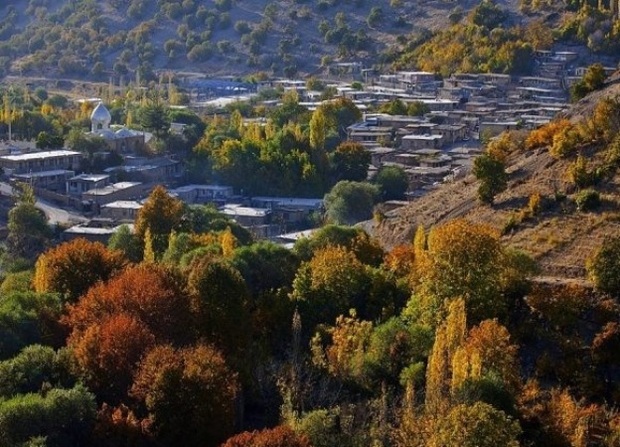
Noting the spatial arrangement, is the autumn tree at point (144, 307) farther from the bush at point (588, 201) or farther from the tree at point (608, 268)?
the bush at point (588, 201)

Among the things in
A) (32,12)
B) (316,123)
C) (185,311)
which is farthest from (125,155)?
(32,12)

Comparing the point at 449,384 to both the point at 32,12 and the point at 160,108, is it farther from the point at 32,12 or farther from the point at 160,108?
the point at 32,12

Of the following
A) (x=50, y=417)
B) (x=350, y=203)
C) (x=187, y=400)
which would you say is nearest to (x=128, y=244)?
(x=350, y=203)

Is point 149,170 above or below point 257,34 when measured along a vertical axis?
below

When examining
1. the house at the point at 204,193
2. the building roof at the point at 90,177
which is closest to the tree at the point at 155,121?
the house at the point at 204,193

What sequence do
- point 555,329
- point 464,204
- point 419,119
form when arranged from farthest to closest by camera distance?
1. point 419,119
2. point 464,204
3. point 555,329

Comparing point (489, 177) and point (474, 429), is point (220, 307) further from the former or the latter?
point (489, 177)
